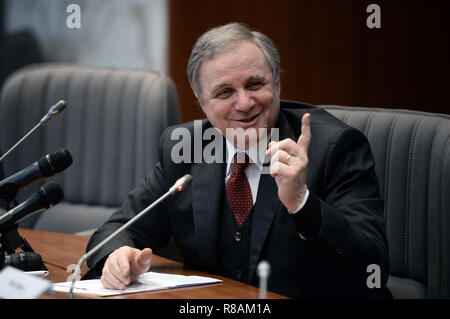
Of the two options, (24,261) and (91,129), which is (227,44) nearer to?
(24,261)

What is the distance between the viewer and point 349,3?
3.36m

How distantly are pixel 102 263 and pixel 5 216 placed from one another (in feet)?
1.22

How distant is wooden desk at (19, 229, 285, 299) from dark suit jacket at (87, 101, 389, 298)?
0.09 meters

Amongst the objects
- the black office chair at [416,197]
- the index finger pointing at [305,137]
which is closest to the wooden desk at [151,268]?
the index finger pointing at [305,137]

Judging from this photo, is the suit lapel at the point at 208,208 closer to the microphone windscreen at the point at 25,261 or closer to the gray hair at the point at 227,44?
the gray hair at the point at 227,44

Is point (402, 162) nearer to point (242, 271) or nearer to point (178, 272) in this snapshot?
point (242, 271)

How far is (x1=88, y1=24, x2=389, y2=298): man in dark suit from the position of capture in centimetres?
171

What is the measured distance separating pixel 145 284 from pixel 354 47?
7.42ft

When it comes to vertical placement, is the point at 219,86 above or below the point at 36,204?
above

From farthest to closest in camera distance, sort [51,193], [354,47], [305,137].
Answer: [354,47] → [305,137] → [51,193]

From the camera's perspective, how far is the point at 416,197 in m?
1.95

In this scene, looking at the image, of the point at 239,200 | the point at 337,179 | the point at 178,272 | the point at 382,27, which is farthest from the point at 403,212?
the point at 382,27

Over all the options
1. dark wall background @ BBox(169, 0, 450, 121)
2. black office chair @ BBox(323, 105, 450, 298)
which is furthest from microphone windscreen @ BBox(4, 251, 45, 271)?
dark wall background @ BBox(169, 0, 450, 121)

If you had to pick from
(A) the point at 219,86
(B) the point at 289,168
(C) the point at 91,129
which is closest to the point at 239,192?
(A) the point at 219,86
